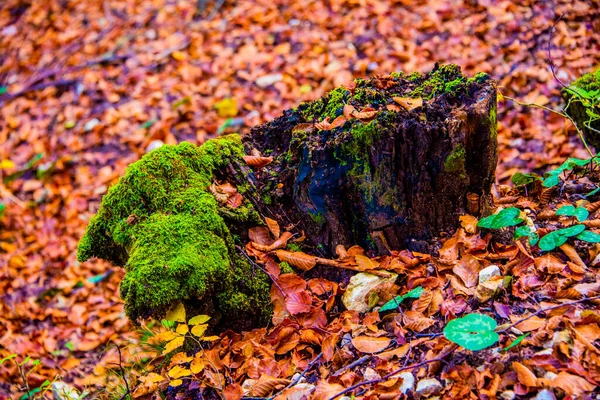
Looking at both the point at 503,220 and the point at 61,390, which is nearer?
the point at 503,220

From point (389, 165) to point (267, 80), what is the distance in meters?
3.27

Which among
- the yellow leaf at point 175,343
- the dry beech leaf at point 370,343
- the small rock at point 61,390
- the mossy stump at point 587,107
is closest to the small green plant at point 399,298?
the dry beech leaf at point 370,343

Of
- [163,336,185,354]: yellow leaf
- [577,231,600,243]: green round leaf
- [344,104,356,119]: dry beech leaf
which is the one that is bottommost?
[577,231,600,243]: green round leaf

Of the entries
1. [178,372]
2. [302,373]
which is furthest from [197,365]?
[302,373]

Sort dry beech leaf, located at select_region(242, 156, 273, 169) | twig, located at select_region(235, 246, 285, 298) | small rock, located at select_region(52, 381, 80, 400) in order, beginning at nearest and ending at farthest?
twig, located at select_region(235, 246, 285, 298) → dry beech leaf, located at select_region(242, 156, 273, 169) → small rock, located at select_region(52, 381, 80, 400)

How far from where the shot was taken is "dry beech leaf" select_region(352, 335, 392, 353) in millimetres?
1889


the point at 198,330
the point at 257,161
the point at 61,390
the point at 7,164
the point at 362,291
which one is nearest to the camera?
the point at 198,330

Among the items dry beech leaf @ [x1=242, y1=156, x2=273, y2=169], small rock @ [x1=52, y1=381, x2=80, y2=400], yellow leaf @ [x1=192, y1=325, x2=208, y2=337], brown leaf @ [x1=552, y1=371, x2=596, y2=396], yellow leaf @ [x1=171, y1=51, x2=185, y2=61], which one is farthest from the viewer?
yellow leaf @ [x1=171, y1=51, x2=185, y2=61]

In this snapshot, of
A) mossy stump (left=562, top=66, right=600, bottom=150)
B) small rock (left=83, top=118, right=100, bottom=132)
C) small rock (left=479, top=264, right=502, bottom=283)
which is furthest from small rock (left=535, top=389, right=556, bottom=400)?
small rock (left=83, top=118, right=100, bottom=132)

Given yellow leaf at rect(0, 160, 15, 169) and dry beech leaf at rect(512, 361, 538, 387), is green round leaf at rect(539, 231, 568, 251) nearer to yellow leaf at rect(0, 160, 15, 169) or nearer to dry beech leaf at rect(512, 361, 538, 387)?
dry beech leaf at rect(512, 361, 538, 387)

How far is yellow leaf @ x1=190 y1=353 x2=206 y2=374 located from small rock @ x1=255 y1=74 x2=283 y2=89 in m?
3.49

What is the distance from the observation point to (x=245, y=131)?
4656 millimetres

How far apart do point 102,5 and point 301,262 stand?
5.62 m

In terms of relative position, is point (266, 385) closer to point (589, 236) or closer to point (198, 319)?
point (198, 319)
